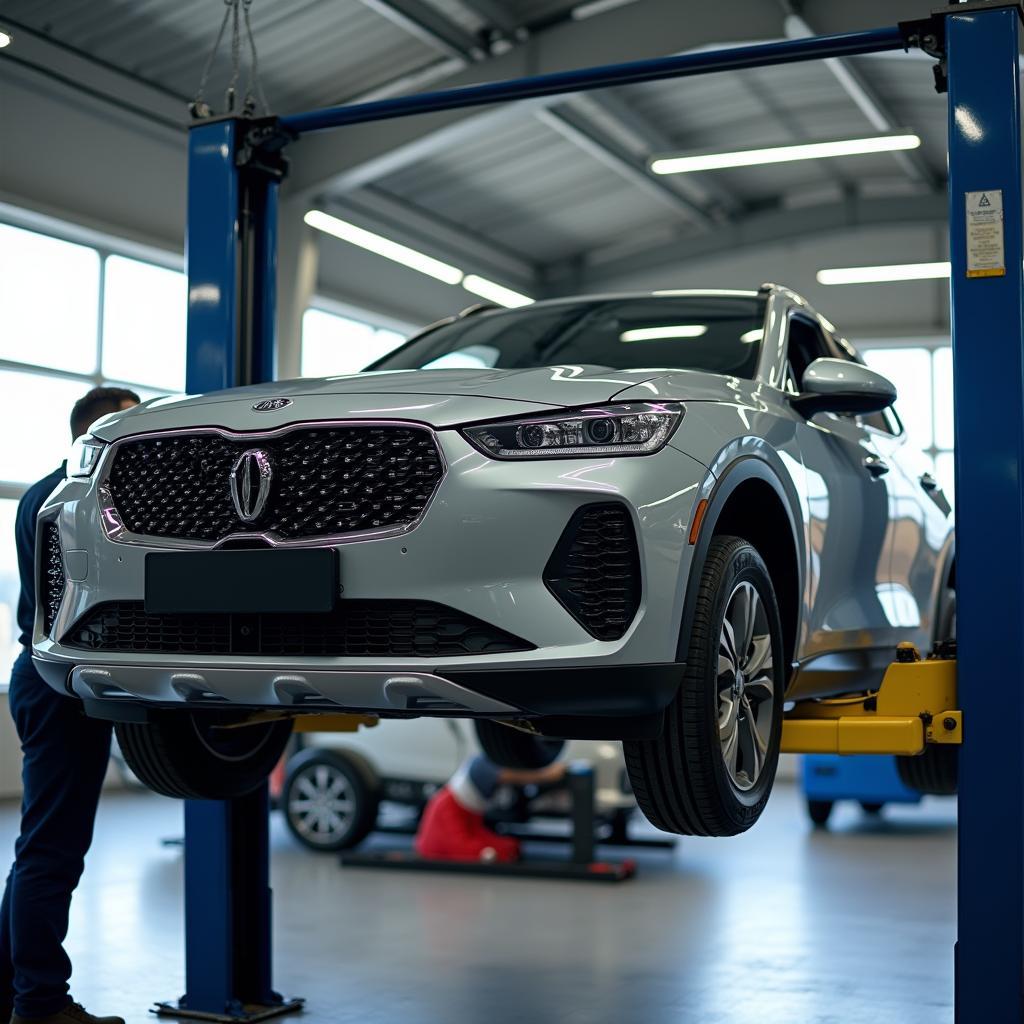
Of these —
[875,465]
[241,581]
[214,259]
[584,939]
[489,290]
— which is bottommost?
[584,939]

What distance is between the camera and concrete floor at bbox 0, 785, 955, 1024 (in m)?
5.04

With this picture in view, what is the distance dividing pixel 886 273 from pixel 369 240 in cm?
557

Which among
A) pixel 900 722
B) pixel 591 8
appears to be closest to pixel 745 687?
pixel 900 722

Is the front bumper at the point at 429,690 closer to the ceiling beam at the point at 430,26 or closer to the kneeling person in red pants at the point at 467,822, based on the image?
the kneeling person in red pants at the point at 467,822

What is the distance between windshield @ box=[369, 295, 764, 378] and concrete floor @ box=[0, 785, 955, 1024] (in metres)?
2.27

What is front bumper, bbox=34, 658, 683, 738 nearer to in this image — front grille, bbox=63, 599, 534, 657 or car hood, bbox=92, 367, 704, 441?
front grille, bbox=63, 599, 534, 657

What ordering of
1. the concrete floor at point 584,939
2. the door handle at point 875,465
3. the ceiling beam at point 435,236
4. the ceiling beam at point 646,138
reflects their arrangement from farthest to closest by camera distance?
the ceiling beam at point 435,236, the ceiling beam at point 646,138, the concrete floor at point 584,939, the door handle at point 875,465

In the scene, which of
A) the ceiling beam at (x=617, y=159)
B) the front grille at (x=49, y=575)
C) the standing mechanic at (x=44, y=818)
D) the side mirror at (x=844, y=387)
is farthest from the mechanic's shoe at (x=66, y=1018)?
the ceiling beam at (x=617, y=159)

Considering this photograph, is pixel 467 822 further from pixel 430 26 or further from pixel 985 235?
pixel 430 26

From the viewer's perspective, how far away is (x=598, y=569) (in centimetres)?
280

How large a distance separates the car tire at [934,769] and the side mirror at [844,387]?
1.98 metres

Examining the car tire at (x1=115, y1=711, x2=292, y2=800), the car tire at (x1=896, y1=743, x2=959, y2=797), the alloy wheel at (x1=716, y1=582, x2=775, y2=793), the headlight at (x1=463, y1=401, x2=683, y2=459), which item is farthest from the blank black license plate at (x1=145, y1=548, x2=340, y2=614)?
the car tire at (x1=896, y1=743, x2=959, y2=797)

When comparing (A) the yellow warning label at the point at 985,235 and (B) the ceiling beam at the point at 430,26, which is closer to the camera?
(A) the yellow warning label at the point at 985,235

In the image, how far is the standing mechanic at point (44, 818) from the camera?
4.14 metres
